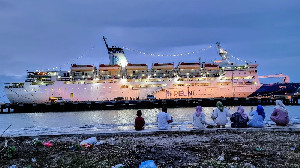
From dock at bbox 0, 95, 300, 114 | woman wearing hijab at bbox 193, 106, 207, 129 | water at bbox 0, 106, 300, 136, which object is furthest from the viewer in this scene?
dock at bbox 0, 95, 300, 114

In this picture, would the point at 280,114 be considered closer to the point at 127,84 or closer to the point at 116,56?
the point at 127,84

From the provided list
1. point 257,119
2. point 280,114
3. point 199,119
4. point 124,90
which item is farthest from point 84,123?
point 124,90

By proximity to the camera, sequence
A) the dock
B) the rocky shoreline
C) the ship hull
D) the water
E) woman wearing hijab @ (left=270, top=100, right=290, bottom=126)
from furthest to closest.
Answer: the ship hull
the dock
the water
woman wearing hijab @ (left=270, top=100, right=290, bottom=126)
the rocky shoreline

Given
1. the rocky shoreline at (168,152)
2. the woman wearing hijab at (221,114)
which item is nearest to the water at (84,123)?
the woman wearing hijab at (221,114)

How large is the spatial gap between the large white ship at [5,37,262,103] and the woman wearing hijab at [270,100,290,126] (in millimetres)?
42554

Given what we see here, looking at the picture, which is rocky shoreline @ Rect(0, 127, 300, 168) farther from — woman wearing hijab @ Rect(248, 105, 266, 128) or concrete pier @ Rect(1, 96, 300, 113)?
concrete pier @ Rect(1, 96, 300, 113)

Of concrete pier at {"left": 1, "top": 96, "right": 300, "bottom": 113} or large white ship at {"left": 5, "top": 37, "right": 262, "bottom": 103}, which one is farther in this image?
large white ship at {"left": 5, "top": 37, "right": 262, "bottom": 103}

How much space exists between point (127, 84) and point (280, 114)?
4643 centimetres

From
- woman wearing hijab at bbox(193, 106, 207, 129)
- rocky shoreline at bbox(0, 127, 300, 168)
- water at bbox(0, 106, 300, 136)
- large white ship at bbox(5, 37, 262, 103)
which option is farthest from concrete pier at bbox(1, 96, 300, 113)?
rocky shoreline at bbox(0, 127, 300, 168)

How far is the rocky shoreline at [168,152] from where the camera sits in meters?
4.90

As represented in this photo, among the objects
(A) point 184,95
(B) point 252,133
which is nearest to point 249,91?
(A) point 184,95

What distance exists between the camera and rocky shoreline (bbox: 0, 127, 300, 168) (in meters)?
4.90

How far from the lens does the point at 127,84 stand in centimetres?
5509

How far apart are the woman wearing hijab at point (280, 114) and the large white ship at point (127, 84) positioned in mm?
42554
